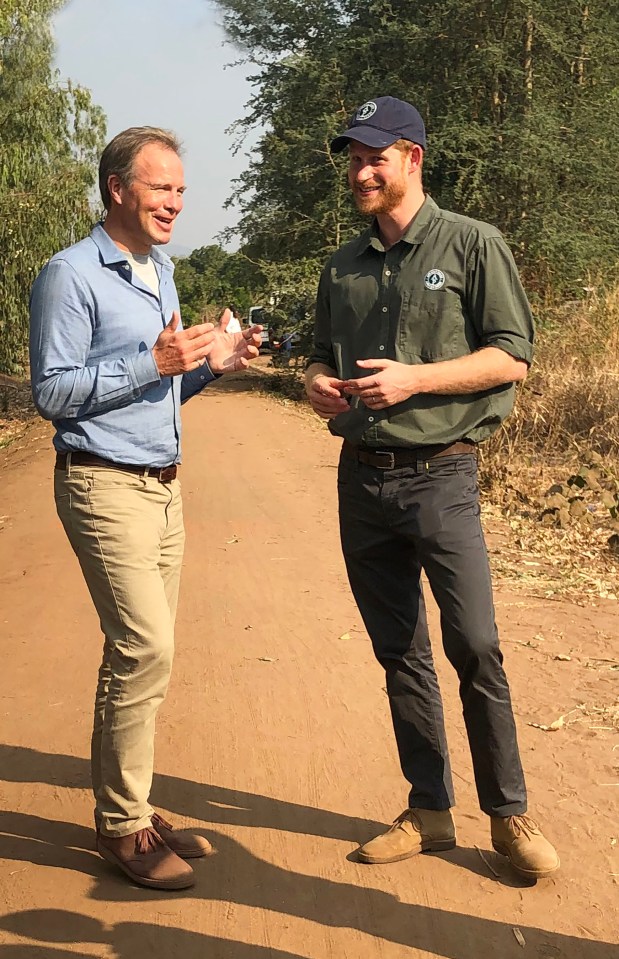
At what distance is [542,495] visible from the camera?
388 inches

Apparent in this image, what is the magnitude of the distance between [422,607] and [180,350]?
124 centimetres

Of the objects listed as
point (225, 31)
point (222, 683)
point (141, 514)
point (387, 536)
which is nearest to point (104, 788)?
point (141, 514)

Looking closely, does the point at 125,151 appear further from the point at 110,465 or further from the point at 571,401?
the point at 571,401

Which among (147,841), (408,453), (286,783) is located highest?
(408,453)

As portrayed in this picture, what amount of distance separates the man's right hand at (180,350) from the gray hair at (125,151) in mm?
527

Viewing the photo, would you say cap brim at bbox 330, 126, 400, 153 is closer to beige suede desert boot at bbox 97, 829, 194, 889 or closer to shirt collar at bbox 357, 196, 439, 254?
shirt collar at bbox 357, 196, 439, 254

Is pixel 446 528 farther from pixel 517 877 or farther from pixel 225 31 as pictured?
pixel 225 31

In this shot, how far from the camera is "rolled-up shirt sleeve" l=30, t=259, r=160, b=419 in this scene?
135 inches

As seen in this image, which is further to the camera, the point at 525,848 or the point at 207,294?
the point at 207,294

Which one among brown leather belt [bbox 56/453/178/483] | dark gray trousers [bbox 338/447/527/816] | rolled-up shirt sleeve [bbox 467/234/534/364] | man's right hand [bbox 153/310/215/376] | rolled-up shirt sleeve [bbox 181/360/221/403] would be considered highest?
rolled-up shirt sleeve [bbox 467/234/534/364]

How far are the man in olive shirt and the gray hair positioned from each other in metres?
0.60

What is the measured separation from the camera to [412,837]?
379 cm

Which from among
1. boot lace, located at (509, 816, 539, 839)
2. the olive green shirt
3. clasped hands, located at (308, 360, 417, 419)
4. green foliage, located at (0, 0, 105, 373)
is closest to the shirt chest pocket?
the olive green shirt

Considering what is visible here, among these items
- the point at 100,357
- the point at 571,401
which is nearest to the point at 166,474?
the point at 100,357
